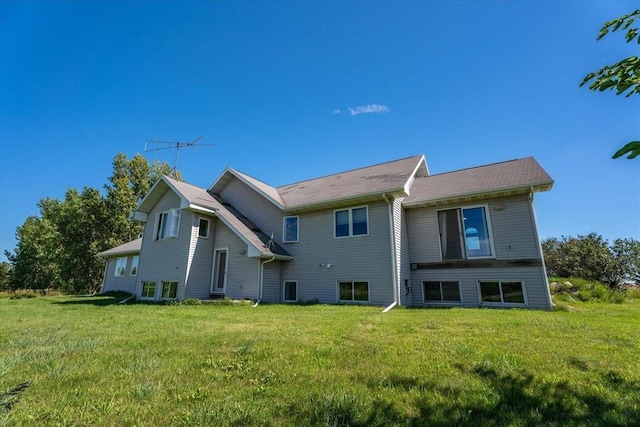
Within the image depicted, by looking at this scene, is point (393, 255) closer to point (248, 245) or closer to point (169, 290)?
point (248, 245)

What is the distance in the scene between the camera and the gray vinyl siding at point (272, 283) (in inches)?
517

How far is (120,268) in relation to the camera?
22.1 metres

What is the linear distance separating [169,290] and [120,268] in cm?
1058

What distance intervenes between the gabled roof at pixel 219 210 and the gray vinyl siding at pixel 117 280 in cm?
713

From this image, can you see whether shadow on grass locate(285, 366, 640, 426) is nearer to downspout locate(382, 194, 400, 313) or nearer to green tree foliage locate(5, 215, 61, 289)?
downspout locate(382, 194, 400, 313)

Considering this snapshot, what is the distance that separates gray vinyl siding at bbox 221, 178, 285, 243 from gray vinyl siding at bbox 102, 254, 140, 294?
33.2 feet

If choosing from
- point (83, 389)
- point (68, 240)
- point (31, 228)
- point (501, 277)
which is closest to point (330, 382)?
point (83, 389)

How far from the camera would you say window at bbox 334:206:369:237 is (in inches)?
497

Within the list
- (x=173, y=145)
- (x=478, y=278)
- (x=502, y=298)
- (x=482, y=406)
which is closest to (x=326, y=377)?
(x=482, y=406)

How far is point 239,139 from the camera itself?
56.0 feet

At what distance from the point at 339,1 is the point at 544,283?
12.2 meters

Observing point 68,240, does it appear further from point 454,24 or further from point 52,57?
point 454,24

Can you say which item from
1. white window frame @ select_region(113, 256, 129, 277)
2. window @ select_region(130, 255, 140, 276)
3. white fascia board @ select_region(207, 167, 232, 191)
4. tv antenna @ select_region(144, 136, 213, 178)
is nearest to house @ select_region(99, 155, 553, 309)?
white fascia board @ select_region(207, 167, 232, 191)

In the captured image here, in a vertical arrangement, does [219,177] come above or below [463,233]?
above
